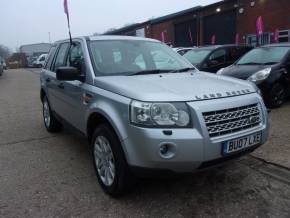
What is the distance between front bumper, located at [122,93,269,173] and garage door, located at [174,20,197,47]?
1014 inches

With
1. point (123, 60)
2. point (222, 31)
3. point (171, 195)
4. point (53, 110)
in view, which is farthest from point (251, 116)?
point (222, 31)

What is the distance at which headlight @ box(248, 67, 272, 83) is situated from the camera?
24.3ft

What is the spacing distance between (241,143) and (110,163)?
1348 millimetres

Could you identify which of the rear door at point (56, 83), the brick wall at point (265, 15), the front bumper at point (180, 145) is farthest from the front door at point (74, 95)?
the brick wall at point (265, 15)

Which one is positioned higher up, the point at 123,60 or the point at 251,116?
the point at 123,60

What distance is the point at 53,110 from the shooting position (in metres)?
5.81

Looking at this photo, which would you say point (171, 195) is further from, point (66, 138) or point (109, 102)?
point (66, 138)

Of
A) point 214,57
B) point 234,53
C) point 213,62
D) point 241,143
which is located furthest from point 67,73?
point 234,53

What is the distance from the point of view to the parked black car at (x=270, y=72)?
24.3ft

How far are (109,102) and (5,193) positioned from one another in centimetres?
161

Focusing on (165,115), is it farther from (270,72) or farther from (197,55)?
(197,55)

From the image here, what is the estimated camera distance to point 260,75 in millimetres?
7453

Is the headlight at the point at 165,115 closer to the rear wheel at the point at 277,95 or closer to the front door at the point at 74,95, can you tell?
the front door at the point at 74,95

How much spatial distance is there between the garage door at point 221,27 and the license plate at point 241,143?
21185 mm
